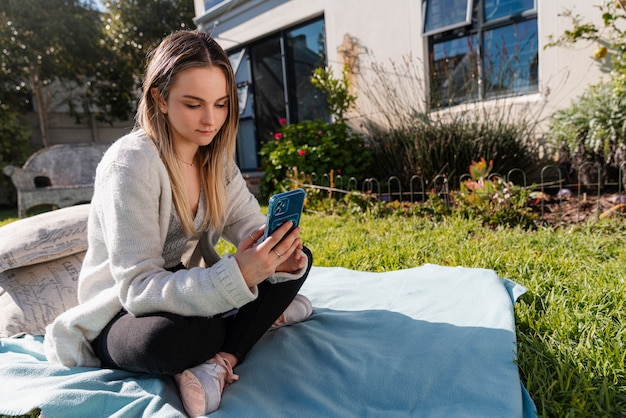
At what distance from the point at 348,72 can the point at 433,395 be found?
553 centimetres

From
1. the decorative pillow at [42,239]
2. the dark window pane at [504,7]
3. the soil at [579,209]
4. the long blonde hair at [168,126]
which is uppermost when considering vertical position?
the dark window pane at [504,7]

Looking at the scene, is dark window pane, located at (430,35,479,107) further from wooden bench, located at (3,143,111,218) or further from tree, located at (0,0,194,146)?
tree, located at (0,0,194,146)

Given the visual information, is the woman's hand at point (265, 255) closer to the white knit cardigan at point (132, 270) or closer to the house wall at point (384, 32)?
the white knit cardigan at point (132, 270)

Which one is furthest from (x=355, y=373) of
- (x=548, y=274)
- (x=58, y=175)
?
(x=58, y=175)

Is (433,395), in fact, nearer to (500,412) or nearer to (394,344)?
(500,412)

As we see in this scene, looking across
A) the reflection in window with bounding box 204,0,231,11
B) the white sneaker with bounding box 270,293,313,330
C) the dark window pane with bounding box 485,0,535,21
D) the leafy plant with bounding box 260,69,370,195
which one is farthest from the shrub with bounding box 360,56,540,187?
the reflection in window with bounding box 204,0,231,11

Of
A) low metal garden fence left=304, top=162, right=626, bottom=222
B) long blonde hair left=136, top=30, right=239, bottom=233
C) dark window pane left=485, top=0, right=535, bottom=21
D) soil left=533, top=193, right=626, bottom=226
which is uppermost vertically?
dark window pane left=485, top=0, right=535, bottom=21

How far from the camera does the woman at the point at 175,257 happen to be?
1.33m

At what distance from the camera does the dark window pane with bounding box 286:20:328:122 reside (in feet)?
23.1

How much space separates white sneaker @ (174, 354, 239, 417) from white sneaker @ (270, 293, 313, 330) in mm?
504

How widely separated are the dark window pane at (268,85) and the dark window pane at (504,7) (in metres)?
3.76

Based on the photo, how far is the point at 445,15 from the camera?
5254mm

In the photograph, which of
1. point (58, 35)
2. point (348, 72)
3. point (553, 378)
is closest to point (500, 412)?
point (553, 378)

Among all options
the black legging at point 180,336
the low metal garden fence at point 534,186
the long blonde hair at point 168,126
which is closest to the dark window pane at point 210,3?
the low metal garden fence at point 534,186
